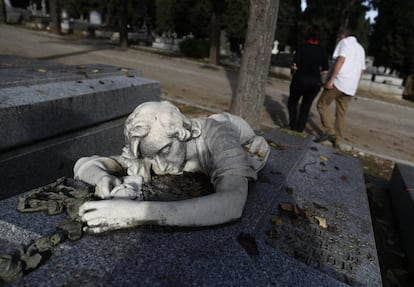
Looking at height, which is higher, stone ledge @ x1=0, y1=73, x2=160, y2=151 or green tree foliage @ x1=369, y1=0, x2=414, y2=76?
green tree foliage @ x1=369, y1=0, x2=414, y2=76

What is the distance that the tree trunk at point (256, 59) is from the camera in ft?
19.5

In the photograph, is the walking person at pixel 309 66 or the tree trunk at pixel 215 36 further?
the tree trunk at pixel 215 36

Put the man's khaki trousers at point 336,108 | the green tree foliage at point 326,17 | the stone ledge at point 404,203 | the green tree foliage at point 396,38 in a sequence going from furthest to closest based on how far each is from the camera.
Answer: the green tree foliage at point 326,17 < the green tree foliage at point 396,38 < the man's khaki trousers at point 336,108 < the stone ledge at point 404,203

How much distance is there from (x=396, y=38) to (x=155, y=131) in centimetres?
2430

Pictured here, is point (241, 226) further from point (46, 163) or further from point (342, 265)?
point (46, 163)

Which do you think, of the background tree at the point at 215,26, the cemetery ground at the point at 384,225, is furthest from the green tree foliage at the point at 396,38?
the cemetery ground at the point at 384,225

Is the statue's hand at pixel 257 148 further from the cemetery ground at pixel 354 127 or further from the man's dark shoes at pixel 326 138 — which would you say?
the man's dark shoes at pixel 326 138

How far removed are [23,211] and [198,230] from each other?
3.36 feet

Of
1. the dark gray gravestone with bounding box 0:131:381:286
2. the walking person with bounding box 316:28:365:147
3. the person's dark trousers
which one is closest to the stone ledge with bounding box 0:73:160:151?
the dark gray gravestone with bounding box 0:131:381:286

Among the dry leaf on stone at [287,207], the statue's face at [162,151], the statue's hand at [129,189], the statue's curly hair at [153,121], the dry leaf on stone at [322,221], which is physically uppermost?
the statue's curly hair at [153,121]

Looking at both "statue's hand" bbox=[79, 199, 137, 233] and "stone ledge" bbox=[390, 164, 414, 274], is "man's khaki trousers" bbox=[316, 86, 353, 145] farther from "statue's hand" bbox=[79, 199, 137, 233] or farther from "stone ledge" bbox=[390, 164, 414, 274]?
"statue's hand" bbox=[79, 199, 137, 233]

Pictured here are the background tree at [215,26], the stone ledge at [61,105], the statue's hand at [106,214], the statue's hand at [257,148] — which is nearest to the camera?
the statue's hand at [106,214]

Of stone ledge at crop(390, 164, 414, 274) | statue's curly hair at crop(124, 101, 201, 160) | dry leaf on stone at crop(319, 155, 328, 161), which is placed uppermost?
statue's curly hair at crop(124, 101, 201, 160)

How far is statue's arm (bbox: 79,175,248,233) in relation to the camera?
5.57ft
